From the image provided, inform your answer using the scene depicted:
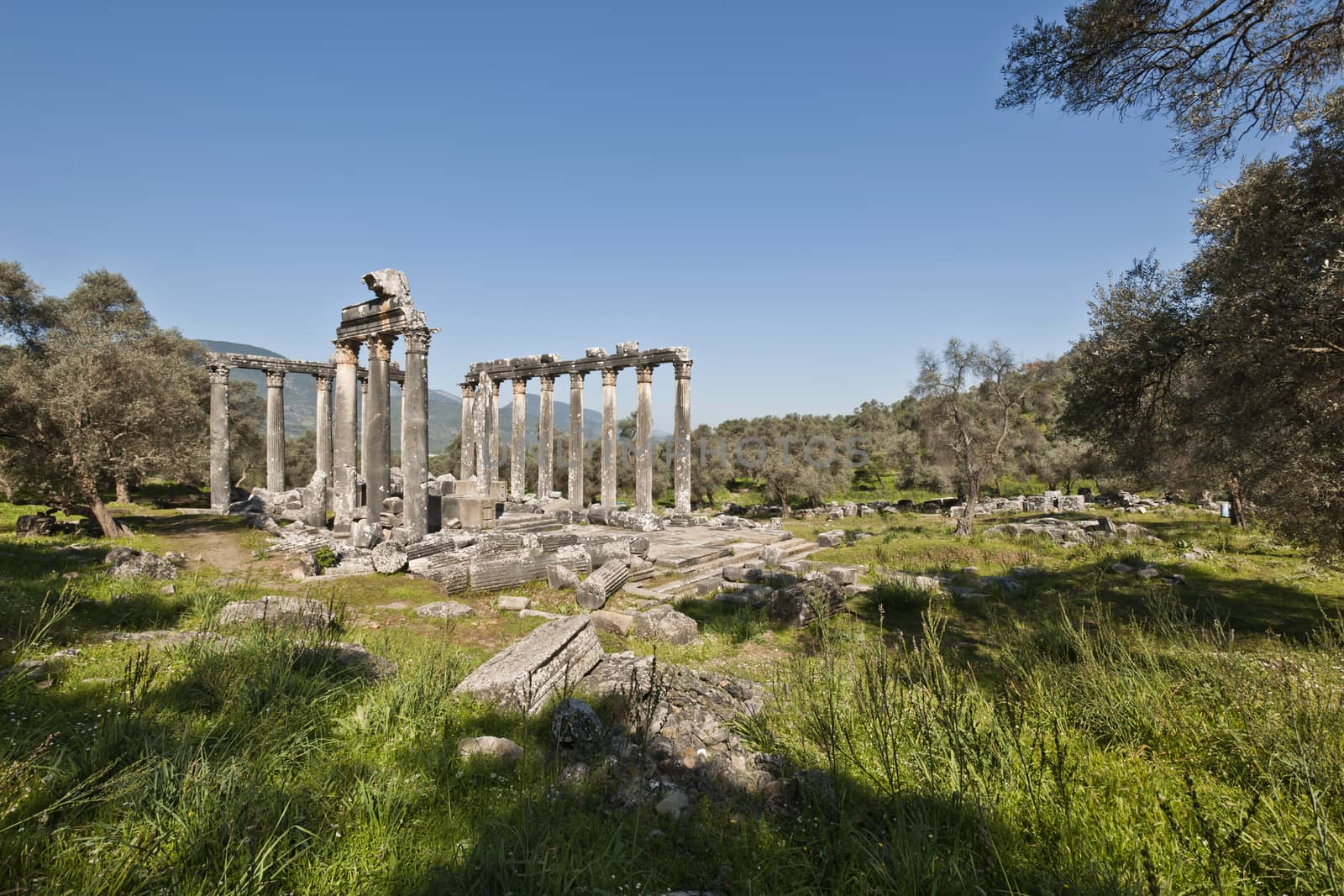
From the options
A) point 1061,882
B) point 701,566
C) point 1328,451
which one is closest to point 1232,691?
point 1061,882

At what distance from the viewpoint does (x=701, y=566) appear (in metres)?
17.0

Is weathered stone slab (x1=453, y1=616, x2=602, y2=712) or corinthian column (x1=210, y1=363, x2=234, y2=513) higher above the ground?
corinthian column (x1=210, y1=363, x2=234, y2=513)

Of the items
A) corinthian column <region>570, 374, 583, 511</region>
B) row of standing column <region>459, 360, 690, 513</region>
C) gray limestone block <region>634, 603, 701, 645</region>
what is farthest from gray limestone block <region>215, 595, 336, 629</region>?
corinthian column <region>570, 374, 583, 511</region>

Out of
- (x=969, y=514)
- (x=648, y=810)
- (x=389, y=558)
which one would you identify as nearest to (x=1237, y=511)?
(x=969, y=514)

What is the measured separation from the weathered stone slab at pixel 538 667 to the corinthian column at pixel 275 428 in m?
29.9

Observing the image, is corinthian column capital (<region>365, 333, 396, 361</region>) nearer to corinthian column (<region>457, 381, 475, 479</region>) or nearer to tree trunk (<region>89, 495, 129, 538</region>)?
tree trunk (<region>89, 495, 129, 538</region>)

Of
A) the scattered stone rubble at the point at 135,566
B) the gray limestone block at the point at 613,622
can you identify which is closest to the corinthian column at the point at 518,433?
the scattered stone rubble at the point at 135,566

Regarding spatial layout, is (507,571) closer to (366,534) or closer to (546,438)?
(366,534)

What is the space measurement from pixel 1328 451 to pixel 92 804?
13.1 meters

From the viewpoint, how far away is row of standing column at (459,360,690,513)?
2789cm

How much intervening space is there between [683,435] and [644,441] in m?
2.01

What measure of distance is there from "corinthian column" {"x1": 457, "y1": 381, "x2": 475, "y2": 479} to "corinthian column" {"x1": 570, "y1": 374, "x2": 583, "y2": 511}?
22.2 feet

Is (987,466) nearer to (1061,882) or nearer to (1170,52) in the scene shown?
(1170,52)

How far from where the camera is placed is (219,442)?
26.9 meters
